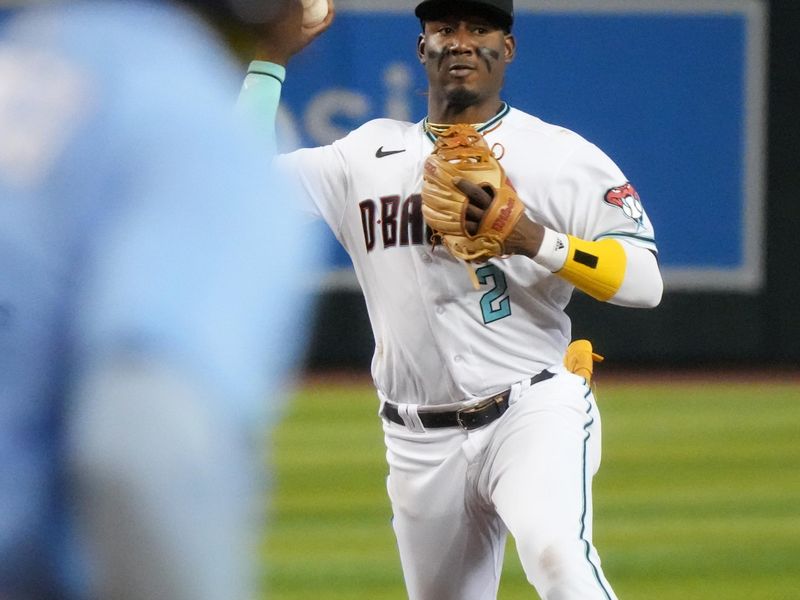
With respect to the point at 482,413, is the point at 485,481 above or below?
below

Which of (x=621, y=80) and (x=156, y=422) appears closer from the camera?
(x=156, y=422)

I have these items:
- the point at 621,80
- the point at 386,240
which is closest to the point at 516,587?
the point at 386,240

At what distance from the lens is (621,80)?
13.4 metres

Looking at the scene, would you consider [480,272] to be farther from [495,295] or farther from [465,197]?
[465,197]

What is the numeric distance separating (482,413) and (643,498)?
4960 millimetres

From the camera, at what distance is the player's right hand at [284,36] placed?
55.5 inches

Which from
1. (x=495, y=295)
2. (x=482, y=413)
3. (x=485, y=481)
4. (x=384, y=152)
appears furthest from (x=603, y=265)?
(x=384, y=152)

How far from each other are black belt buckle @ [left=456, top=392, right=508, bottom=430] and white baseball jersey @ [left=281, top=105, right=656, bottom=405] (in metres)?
0.04

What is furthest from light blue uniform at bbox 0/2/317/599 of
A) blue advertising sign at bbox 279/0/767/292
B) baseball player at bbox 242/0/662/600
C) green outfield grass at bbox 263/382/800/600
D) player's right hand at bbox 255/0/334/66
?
blue advertising sign at bbox 279/0/767/292

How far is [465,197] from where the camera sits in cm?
427

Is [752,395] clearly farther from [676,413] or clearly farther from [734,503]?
[734,503]

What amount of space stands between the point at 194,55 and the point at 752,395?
11.9 meters

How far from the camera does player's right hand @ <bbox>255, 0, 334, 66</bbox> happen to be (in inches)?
55.5

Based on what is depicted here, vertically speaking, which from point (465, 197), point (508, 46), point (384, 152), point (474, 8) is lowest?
point (465, 197)
